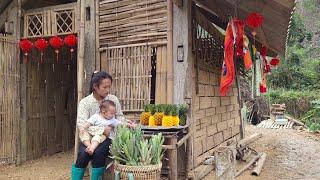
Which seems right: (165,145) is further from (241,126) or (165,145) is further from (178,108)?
(241,126)

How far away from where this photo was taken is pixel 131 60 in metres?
6.31

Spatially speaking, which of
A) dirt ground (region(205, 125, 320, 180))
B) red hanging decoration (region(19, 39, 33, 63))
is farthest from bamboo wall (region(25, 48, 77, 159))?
dirt ground (region(205, 125, 320, 180))

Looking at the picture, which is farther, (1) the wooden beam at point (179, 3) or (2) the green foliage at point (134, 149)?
(1) the wooden beam at point (179, 3)

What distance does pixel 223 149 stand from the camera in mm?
4602

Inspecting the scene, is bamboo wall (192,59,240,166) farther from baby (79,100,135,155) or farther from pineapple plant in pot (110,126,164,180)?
pineapple plant in pot (110,126,164,180)

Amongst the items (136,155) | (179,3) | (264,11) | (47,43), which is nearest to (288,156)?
(264,11)

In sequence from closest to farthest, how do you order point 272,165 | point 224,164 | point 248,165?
point 224,164 → point 248,165 → point 272,165

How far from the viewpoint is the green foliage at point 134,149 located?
386 cm

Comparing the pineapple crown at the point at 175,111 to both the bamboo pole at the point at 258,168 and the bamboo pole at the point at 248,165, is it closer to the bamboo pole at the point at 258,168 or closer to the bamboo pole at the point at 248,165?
the bamboo pole at the point at 248,165

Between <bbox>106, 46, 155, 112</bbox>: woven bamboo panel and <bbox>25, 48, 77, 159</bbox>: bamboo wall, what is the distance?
2378 mm

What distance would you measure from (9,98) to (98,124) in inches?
149

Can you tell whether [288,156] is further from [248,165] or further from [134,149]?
[134,149]

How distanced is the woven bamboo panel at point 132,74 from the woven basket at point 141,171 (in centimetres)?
236

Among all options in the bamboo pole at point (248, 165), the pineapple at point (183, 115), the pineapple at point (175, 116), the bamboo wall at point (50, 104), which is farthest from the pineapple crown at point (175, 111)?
the bamboo wall at point (50, 104)
